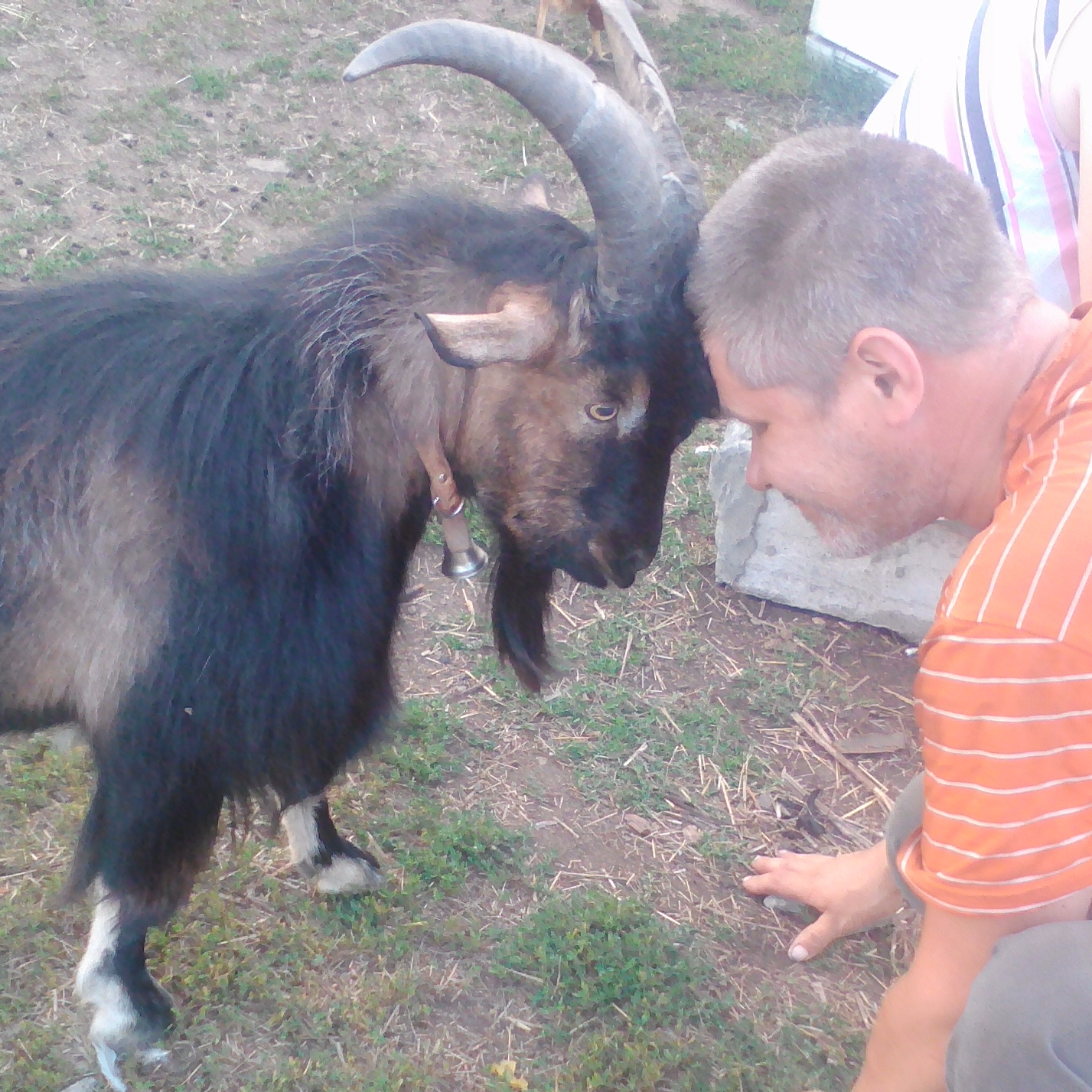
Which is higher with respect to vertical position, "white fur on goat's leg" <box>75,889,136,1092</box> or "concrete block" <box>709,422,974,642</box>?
"concrete block" <box>709,422,974,642</box>

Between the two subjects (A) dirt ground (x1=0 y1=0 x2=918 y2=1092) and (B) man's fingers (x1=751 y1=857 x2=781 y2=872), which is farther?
(B) man's fingers (x1=751 y1=857 x2=781 y2=872)

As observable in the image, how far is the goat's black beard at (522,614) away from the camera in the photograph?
2723 mm

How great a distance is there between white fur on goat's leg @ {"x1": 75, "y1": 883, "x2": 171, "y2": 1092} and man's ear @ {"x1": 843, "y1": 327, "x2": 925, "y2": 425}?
1903mm

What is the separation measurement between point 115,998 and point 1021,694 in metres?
2.05

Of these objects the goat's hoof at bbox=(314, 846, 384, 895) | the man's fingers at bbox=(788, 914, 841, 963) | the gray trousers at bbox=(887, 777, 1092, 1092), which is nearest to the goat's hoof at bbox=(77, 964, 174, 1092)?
the goat's hoof at bbox=(314, 846, 384, 895)

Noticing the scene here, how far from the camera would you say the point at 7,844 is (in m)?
2.81

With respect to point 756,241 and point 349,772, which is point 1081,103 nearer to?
point 756,241

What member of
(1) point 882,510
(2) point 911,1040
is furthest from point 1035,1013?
(1) point 882,510

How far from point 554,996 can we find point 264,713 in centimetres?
105

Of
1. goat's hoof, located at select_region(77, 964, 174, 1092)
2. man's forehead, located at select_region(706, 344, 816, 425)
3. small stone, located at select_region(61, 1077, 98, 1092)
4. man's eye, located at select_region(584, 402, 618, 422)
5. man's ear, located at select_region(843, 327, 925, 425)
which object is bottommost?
small stone, located at select_region(61, 1077, 98, 1092)

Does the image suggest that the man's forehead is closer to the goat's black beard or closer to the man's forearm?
the goat's black beard

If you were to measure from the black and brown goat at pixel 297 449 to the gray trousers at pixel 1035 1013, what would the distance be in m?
1.13

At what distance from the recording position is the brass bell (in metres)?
2.38

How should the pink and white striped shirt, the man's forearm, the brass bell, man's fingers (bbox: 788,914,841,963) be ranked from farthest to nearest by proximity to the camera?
man's fingers (bbox: 788,914,841,963), the pink and white striped shirt, the brass bell, the man's forearm
